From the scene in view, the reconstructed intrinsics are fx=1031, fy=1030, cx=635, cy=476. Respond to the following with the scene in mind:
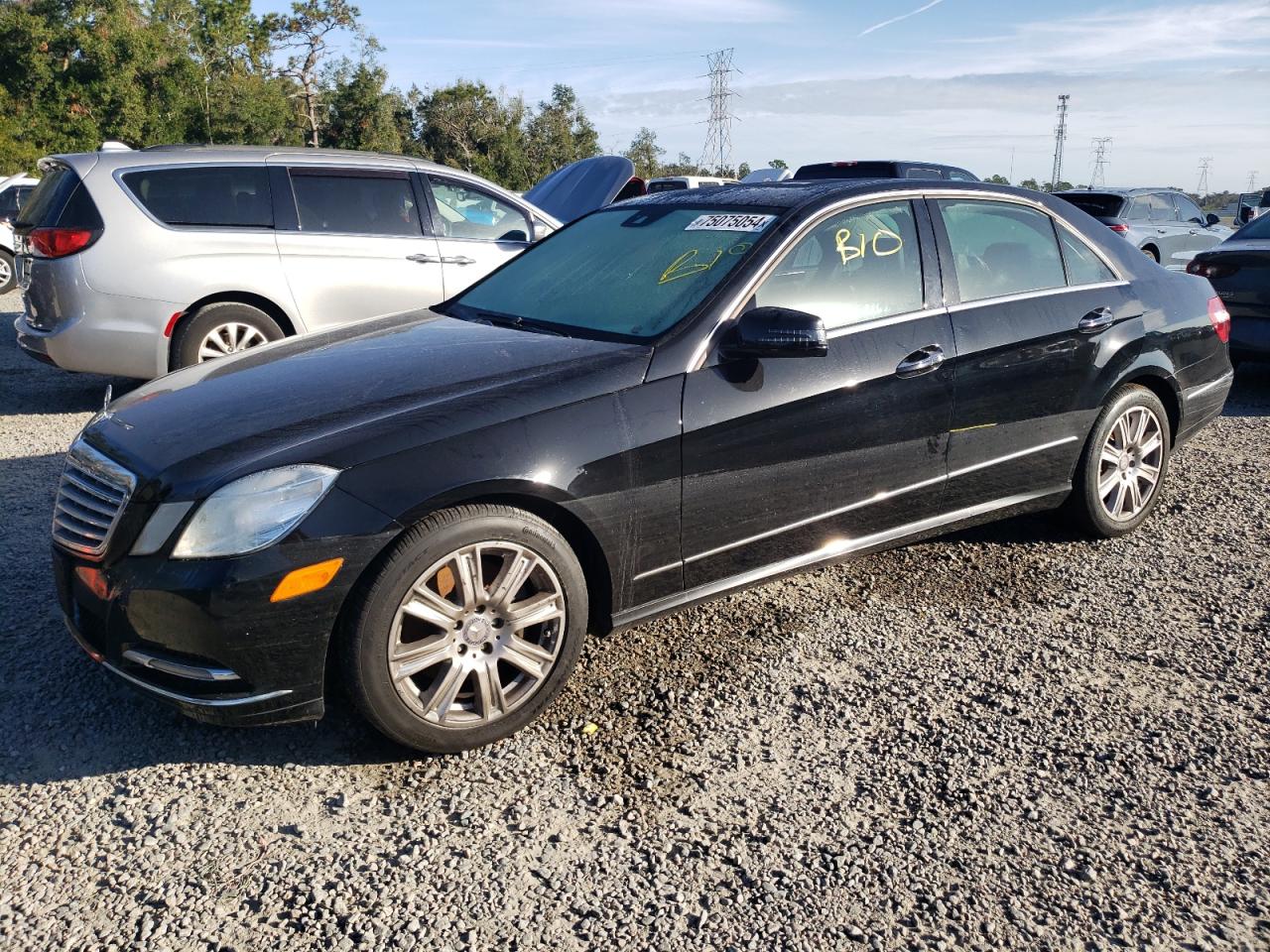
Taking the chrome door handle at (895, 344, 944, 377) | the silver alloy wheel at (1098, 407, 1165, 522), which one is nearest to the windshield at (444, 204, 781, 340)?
the chrome door handle at (895, 344, 944, 377)

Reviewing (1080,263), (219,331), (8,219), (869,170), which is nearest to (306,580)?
(1080,263)

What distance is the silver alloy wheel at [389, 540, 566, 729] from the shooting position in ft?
9.59

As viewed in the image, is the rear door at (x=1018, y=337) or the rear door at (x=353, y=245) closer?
the rear door at (x=1018, y=337)

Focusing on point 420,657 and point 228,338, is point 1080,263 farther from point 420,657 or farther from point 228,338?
point 228,338

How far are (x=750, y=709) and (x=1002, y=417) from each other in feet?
5.63

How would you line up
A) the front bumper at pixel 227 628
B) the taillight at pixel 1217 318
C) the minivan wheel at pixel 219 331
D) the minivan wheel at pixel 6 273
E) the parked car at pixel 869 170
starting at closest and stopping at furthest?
the front bumper at pixel 227 628 < the taillight at pixel 1217 318 < the minivan wheel at pixel 219 331 < the parked car at pixel 869 170 < the minivan wheel at pixel 6 273

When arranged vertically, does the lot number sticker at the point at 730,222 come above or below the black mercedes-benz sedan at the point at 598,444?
above

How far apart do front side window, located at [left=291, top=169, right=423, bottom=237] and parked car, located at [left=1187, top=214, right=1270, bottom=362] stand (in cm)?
626

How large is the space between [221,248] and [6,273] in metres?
9.38

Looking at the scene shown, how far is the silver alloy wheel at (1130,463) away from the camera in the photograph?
470 centimetres

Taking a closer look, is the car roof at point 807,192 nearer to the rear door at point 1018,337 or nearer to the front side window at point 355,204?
the rear door at point 1018,337

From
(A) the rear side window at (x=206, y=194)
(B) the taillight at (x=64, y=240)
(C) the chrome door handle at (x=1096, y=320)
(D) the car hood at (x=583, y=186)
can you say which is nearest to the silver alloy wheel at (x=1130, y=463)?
(C) the chrome door handle at (x=1096, y=320)

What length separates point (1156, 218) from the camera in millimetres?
15109

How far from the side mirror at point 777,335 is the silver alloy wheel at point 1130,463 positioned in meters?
1.99
